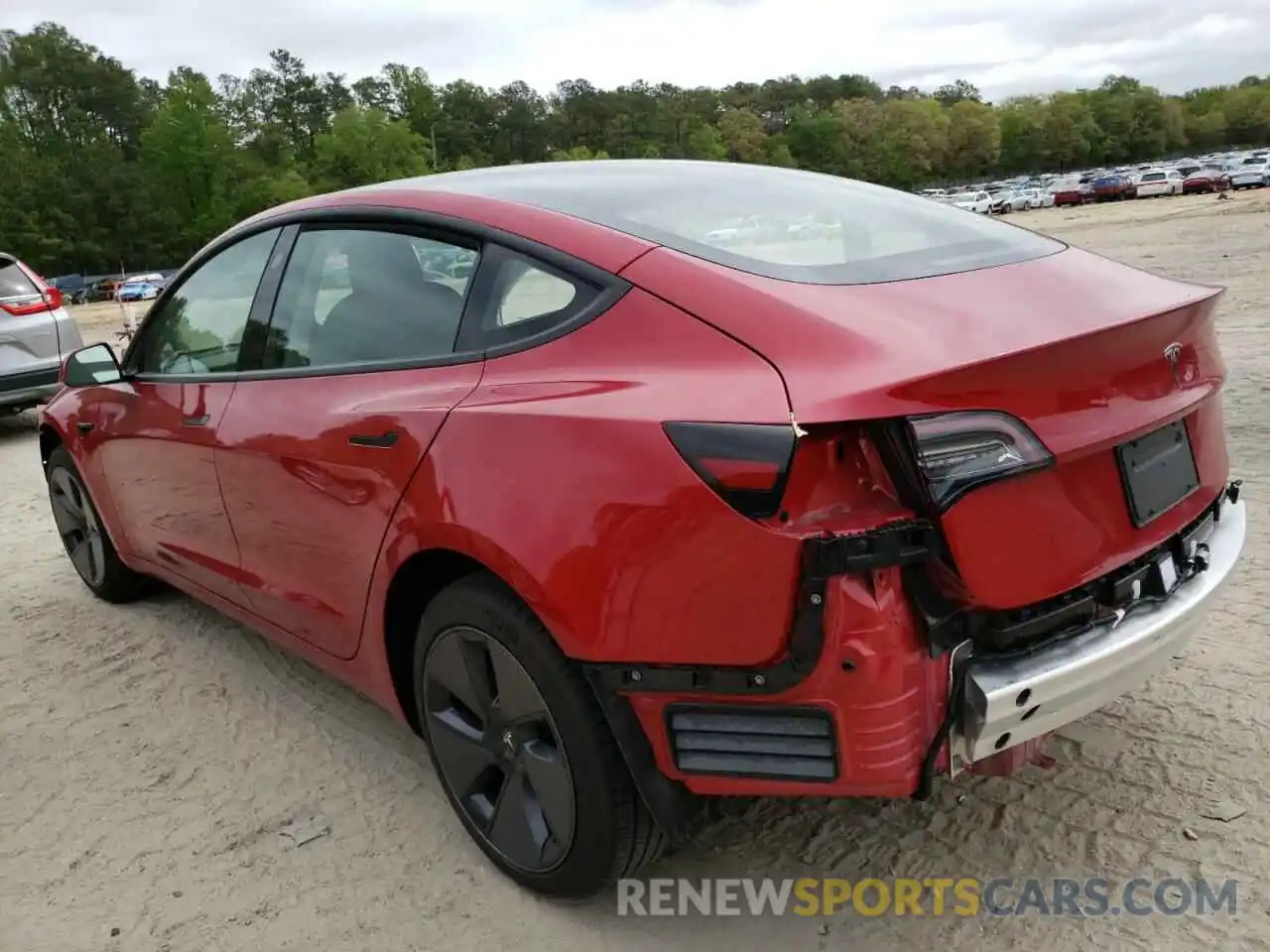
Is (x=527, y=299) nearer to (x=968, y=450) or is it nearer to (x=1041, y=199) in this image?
(x=968, y=450)

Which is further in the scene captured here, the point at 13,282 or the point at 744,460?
the point at 13,282

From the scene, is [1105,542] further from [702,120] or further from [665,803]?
[702,120]

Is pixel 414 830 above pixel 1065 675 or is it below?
below

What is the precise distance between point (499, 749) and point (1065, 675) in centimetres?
122

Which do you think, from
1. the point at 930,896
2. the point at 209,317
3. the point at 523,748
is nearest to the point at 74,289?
the point at 209,317

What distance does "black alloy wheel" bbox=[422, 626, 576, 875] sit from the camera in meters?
2.22

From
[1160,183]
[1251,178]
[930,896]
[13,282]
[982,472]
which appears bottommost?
[930,896]

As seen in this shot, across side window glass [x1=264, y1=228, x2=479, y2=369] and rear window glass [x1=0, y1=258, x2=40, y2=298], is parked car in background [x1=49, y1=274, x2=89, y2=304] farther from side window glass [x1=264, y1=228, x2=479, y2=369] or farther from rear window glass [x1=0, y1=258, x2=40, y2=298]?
side window glass [x1=264, y1=228, x2=479, y2=369]

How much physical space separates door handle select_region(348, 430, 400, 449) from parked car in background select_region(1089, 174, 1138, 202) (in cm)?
6857

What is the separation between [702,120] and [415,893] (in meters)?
129

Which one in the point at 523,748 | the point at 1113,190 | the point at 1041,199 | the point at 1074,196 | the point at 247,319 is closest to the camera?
the point at 523,748

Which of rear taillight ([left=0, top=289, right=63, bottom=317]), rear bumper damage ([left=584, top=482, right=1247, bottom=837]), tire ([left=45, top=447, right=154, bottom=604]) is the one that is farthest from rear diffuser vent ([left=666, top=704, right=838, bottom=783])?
rear taillight ([left=0, top=289, right=63, bottom=317])

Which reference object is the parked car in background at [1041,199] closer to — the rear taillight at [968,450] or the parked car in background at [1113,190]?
the parked car in background at [1113,190]

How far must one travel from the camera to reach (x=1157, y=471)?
214 cm
